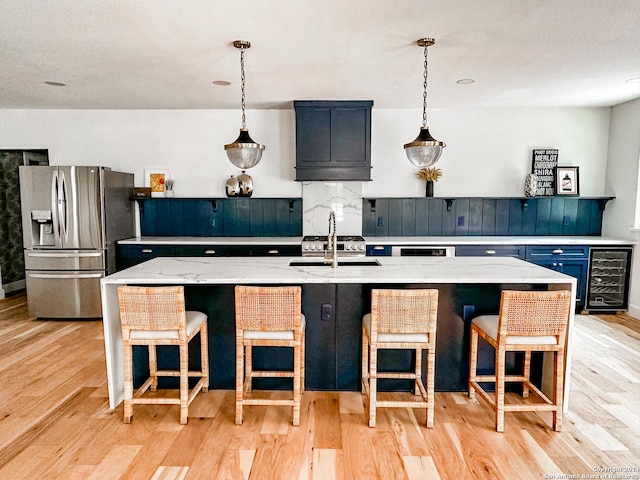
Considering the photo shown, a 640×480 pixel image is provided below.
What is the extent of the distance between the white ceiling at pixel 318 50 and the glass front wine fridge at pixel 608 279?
5.81ft

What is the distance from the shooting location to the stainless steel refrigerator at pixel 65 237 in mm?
4281

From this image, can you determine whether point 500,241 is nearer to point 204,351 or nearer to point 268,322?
point 268,322

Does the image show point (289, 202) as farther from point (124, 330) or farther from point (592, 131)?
point (592, 131)

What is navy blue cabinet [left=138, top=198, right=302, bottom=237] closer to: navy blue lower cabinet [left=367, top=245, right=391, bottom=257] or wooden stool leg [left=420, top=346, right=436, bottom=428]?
navy blue lower cabinet [left=367, top=245, right=391, bottom=257]

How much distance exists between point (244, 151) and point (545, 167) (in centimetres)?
407

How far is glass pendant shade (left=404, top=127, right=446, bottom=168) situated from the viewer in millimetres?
2691

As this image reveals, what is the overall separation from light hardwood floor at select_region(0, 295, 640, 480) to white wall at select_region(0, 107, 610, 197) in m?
2.87

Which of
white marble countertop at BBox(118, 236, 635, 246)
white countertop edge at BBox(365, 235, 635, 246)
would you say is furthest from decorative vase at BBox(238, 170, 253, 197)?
white countertop edge at BBox(365, 235, 635, 246)

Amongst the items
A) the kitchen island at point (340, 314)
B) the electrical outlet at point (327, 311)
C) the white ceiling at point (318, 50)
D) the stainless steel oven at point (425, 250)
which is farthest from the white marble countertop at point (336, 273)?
the white ceiling at point (318, 50)

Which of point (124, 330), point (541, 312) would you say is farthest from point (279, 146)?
point (541, 312)

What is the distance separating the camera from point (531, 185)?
4898 mm

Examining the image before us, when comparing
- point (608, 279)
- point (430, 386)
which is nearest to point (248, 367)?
point (430, 386)

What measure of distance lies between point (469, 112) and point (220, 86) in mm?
3121

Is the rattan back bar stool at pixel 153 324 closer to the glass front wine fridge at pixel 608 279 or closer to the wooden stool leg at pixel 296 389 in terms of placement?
the wooden stool leg at pixel 296 389
